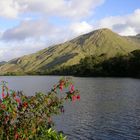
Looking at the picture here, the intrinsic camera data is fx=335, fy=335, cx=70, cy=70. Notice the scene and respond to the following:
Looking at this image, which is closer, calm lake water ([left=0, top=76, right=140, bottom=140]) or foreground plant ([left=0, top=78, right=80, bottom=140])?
foreground plant ([left=0, top=78, right=80, bottom=140])

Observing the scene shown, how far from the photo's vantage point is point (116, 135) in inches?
1869

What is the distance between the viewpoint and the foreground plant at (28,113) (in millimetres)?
14453

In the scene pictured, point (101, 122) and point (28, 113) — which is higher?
point (28, 113)

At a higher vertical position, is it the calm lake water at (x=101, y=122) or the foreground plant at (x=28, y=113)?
the foreground plant at (x=28, y=113)

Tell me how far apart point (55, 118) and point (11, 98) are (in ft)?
159

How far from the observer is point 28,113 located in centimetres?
1517

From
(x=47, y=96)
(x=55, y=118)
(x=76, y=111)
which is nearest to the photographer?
(x=47, y=96)

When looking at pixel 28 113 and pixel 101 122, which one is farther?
pixel 101 122

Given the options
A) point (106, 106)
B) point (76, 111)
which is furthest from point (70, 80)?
point (106, 106)

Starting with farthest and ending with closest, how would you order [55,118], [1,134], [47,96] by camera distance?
[55,118] < [47,96] < [1,134]

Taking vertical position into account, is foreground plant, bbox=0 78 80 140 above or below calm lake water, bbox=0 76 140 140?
above

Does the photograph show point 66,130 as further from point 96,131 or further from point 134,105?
point 134,105

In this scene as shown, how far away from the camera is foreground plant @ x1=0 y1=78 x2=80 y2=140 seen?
14.5 m

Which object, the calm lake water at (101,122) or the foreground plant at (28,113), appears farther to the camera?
the calm lake water at (101,122)
